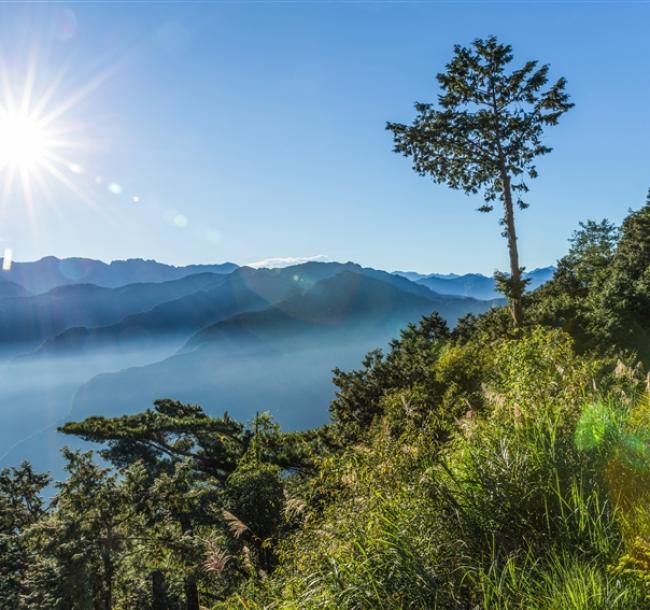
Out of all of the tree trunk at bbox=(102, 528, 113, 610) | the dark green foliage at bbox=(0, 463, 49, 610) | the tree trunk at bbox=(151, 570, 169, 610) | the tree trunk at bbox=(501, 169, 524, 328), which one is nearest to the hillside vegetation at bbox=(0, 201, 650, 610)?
the tree trunk at bbox=(501, 169, 524, 328)

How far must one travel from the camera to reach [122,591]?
27.8 metres

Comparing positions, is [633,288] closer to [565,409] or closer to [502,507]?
[565,409]

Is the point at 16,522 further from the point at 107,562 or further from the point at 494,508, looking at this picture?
the point at 494,508

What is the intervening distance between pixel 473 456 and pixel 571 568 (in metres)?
1.04

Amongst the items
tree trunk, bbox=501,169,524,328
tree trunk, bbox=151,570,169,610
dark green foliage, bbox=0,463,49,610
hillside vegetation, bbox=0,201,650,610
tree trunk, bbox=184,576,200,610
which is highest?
tree trunk, bbox=501,169,524,328

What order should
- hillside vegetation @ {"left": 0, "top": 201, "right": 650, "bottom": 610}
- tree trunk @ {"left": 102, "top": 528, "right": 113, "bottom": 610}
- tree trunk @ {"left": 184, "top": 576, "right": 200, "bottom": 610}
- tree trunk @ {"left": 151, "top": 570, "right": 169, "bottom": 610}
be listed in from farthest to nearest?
tree trunk @ {"left": 151, "top": 570, "right": 169, "bottom": 610} → tree trunk @ {"left": 184, "top": 576, "right": 200, "bottom": 610} → tree trunk @ {"left": 102, "top": 528, "right": 113, "bottom": 610} → hillside vegetation @ {"left": 0, "top": 201, "right": 650, "bottom": 610}

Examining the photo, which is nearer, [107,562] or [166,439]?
[107,562]

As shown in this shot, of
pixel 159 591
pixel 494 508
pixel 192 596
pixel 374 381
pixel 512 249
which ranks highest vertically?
pixel 512 249

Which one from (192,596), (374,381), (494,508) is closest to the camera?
(494,508)

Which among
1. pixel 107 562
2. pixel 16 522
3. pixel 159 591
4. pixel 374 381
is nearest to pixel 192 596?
pixel 107 562

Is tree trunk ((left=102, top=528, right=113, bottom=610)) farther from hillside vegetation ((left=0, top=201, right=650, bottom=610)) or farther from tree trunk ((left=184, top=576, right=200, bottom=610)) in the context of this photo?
hillside vegetation ((left=0, top=201, right=650, bottom=610))

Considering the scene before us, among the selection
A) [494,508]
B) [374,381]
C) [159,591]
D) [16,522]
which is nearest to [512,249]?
[374,381]

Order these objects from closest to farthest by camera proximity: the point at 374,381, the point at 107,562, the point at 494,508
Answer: the point at 494,508 → the point at 107,562 → the point at 374,381

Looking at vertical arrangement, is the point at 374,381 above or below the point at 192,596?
above
